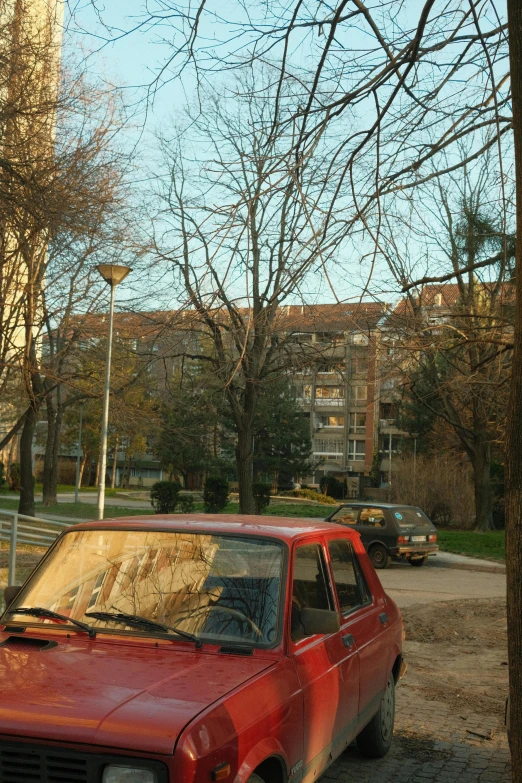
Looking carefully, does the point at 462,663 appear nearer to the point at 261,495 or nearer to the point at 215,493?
the point at 215,493

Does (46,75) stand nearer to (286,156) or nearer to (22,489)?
(286,156)

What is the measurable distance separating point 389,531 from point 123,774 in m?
18.8

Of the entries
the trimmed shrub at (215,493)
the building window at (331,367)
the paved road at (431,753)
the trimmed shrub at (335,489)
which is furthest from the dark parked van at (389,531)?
the trimmed shrub at (335,489)

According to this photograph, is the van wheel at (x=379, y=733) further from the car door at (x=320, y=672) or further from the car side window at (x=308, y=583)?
the car side window at (x=308, y=583)

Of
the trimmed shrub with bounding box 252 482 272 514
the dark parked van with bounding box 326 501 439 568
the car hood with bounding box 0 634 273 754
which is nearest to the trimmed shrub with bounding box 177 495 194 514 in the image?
the trimmed shrub with bounding box 252 482 272 514

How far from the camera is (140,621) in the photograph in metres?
4.08

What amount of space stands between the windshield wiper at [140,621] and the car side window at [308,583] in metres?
0.54

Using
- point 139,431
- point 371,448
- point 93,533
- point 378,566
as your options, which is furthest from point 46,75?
point 371,448

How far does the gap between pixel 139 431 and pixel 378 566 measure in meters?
12.3

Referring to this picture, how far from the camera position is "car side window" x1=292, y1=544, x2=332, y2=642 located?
14.5ft

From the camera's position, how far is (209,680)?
11.7ft

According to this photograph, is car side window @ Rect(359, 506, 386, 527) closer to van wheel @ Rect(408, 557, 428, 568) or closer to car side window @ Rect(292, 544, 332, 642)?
van wheel @ Rect(408, 557, 428, 568)

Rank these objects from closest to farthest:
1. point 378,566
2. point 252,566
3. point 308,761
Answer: point 308,761 < point 252,566 < point 378,566

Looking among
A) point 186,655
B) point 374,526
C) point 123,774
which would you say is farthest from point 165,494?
point 123,774
